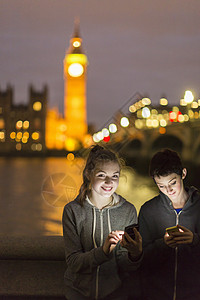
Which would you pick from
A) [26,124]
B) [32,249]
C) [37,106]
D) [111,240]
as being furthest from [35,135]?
[111,240]

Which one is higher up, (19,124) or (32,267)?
(19,124)

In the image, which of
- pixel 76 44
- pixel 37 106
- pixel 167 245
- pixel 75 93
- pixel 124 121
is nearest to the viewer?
pixel 167 245

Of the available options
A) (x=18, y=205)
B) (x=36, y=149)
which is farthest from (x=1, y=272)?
(x=36, y=149)

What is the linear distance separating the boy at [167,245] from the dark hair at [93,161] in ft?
0.84

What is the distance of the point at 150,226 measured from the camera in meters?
2.83

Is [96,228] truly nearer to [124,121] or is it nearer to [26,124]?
[124,121]

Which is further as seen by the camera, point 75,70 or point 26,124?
point 75,70

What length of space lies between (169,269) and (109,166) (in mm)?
717

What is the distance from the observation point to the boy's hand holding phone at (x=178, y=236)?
101 inches

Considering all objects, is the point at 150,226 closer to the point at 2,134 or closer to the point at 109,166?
the point at 109,166

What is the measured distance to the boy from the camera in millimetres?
2744

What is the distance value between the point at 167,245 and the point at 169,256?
0.30 feet

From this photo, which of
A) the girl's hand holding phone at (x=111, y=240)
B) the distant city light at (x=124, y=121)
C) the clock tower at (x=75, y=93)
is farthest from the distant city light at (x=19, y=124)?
the girl's hand holding phone at (x=111, y=240)

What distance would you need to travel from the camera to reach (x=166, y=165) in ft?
8.99
